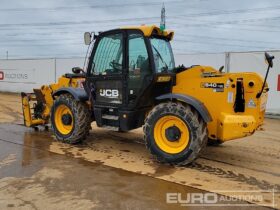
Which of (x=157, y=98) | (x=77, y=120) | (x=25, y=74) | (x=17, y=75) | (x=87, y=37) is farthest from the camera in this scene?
(x=17, y=75)

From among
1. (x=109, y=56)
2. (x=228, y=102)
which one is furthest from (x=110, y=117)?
(x=228, y=102)

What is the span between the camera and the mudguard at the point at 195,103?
5.98 m

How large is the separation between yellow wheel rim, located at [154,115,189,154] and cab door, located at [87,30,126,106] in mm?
1059

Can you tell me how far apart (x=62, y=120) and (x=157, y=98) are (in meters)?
2.61

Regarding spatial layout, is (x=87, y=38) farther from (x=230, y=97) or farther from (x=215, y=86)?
(x=230, y=97)

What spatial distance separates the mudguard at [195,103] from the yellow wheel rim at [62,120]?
8.07 ft

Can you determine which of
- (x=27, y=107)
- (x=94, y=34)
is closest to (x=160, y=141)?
(x=94, y=34)

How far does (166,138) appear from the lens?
6.36 m

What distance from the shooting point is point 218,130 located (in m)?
6.25

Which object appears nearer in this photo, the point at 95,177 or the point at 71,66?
the point at 95,177

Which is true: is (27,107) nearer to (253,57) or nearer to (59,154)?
(59,154)

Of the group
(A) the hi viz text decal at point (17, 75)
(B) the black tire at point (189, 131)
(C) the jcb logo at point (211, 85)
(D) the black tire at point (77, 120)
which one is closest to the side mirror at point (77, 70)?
(D) the black tire at point (77, 120)

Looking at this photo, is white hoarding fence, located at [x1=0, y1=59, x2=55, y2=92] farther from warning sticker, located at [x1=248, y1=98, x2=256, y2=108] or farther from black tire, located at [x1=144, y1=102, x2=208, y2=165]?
warning sticker, located at [x1=248, y1=98, x2=256, y2=108]

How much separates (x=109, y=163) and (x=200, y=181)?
1724mm
